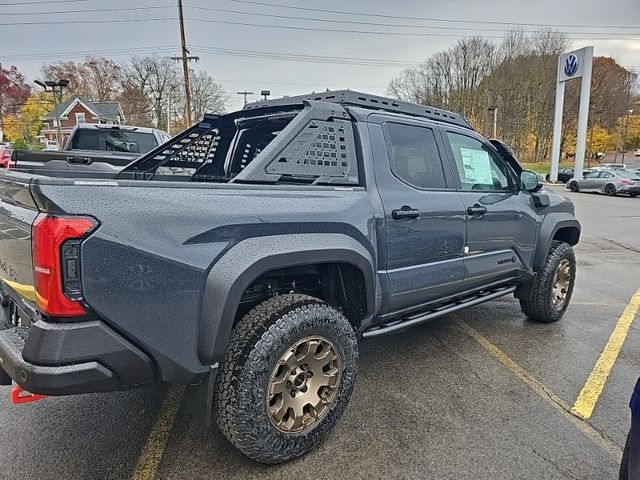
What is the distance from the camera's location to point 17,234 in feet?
6.15

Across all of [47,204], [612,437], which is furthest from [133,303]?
[612,437]

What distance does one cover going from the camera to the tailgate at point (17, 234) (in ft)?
5.82

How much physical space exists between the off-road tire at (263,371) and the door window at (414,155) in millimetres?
1153

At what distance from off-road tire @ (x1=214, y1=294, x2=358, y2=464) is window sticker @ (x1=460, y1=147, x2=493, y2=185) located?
1896 mm

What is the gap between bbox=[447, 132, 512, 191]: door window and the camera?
358 cm

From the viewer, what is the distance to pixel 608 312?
5.17 m

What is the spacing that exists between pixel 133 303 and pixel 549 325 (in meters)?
4.23

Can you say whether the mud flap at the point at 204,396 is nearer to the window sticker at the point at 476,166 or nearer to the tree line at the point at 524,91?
the window sticker at the point at 476,166

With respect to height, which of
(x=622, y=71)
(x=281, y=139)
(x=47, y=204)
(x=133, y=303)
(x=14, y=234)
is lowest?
(x=133, y=303)

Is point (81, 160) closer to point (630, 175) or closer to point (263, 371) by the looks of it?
point (263, 371)

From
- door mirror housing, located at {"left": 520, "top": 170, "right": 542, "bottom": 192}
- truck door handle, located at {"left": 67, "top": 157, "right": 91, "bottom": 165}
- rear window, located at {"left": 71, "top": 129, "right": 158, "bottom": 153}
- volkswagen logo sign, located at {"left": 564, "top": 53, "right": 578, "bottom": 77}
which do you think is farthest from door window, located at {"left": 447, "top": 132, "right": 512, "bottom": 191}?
volkswagen logo sign, located at {"left": 564, "top": 53, "right": 578, "bottom": 77}

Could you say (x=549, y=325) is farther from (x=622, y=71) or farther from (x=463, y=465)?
(x=622, y=71)

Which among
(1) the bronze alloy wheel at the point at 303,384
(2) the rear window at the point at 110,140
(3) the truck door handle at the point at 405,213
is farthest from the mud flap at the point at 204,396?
(2) the rear window at the point at 110,140

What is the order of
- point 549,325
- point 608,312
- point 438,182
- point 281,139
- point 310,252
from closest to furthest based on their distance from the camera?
point 310,252, point 281,139, point 438,182, point 549,325, point 608,312
